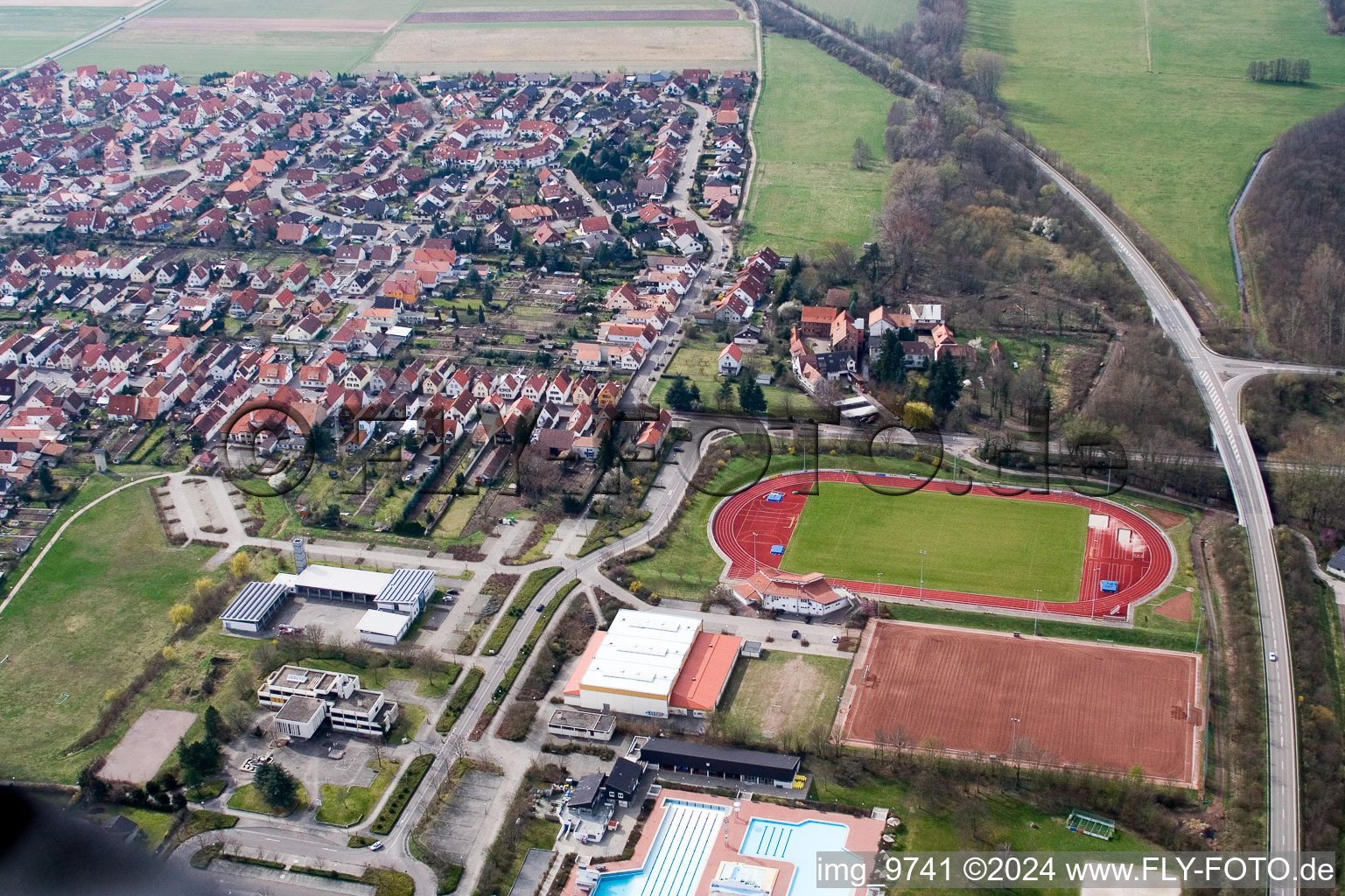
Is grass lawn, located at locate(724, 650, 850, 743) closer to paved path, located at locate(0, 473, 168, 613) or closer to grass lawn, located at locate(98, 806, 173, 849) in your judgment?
grass lawn, located at locate(98, 806, 173, 849)

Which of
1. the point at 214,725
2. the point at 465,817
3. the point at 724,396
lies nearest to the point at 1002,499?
the point at 724,396

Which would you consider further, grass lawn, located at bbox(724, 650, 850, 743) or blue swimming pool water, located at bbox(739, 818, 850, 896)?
grass lawn, located at bbox(724, 650, 850, 743)

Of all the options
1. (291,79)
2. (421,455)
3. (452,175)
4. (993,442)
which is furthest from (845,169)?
(291,79)

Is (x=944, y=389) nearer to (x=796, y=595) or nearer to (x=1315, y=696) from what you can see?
(x=796, y=595)

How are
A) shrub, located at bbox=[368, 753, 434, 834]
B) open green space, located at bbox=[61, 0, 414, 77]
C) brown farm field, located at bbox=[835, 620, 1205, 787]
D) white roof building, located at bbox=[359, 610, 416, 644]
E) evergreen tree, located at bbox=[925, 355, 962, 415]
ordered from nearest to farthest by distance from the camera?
1. shrub, located at bbox=[368, 753, 434, 834]
2. brown farm field, located at bbox=[835, 620, 1205, 787]
3. white roof building, located at bbox=[359, 610, 416, 644]
4. evergreen tree, located at bbox=[925, 355, 962, 415]
5. open green space, located at bbox=[61, 0, 414, 77]

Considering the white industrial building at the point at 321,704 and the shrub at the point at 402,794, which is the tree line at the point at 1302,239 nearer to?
the shrub at the point at 402,794

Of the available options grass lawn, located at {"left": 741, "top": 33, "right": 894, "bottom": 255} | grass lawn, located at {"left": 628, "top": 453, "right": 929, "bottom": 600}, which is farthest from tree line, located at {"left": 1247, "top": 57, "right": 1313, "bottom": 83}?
grass lawn, located at {"left": 628, "top": 453, "right": 929, "bottom": 600}
